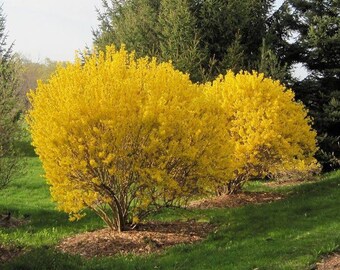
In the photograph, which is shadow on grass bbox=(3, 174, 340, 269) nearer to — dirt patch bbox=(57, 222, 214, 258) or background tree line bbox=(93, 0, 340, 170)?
dirt patch bbox=(57, 222, 214, 258)

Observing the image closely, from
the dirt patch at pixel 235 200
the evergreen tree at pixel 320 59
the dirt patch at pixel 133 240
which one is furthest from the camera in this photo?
the evergreen tree at pixel 320 59

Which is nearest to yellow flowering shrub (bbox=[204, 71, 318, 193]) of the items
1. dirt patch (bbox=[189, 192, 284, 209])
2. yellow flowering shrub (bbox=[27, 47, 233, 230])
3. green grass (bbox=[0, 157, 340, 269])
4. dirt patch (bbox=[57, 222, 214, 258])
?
Answer: dirt patch (bbox=[189, 192, 284, 209])

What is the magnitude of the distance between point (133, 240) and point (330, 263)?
15.3 feet

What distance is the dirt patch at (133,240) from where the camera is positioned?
10.5 meters

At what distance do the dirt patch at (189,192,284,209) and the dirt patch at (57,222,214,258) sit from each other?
2.97m

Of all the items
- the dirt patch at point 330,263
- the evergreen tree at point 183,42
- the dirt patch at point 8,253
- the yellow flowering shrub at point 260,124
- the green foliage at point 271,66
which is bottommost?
the dirt patch at point 330,263

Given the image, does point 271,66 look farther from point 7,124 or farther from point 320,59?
point 7,124

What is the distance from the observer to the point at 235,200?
15930 mm

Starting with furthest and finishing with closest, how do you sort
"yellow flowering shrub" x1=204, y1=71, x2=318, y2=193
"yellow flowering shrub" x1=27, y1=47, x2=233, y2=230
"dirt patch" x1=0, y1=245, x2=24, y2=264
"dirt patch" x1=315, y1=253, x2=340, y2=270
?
"yellow flowering shrub" x1=204, y1=71, x2=318, y2=193 < "yellow flowering shrub" x1=27, y1=47, x2=233, y2=230 < "dirt patch" x1=0, y1=245, x2=24, y2=264 < "dirt patch" x1=315, y1=253, x2=340, y2=270

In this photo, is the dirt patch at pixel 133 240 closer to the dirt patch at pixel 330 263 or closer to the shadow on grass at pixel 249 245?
the shadow on grass at pixel 249 245

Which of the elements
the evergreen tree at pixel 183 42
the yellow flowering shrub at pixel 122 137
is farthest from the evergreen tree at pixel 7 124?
the evergreen tree at pixel 183 42

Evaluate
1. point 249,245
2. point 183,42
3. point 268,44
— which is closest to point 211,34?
point 183,42

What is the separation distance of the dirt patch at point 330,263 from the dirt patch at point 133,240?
349cm

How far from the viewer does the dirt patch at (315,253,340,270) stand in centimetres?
791
